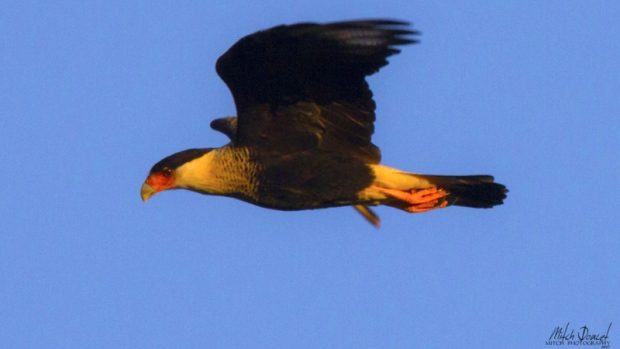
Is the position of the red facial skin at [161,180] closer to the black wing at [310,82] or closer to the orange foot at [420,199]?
the black wing at [310,82]

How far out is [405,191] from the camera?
10.5 meters

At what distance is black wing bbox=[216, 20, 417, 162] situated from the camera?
935 centimetres

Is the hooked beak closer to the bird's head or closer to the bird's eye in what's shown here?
the bird's head

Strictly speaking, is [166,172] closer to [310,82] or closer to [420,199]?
[310,82]

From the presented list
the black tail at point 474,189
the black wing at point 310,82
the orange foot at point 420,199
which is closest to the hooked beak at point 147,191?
the black wing at point 310,82

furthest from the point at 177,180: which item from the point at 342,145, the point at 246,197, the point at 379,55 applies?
the point at 379,55

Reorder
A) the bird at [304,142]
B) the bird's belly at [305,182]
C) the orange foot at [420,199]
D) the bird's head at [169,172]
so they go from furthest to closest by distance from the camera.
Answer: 1. the orange foot at [420,199]
2. the bird's head at [169,172]
3. the bird's belly at [305,182]
4. the bird at [304,142]

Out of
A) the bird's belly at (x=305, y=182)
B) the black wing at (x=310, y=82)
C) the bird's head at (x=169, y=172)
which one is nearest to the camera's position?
the black wing at (x=310, y=82)

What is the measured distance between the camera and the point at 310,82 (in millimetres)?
9852

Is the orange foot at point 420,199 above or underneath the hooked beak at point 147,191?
above

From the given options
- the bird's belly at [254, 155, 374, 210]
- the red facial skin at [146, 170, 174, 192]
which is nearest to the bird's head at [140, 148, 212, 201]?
the red facial skin at [146, 170, 174, 192]

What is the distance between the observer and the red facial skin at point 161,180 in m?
10.4

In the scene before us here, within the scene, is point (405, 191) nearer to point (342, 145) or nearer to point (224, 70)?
point (342, 145)

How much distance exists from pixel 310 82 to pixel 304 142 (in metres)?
0.48
